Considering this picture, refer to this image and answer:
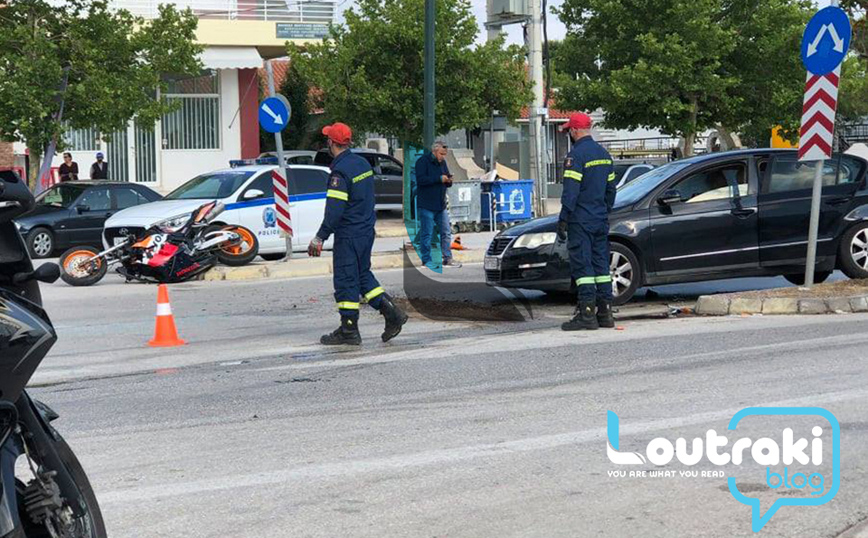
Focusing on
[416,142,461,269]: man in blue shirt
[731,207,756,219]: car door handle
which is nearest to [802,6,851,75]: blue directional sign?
[731,207,756,219]: car door handle

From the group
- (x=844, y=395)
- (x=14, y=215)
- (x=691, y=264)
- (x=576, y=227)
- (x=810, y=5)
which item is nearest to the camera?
(x=14, y=215)

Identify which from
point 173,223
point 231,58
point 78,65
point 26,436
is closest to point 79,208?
point 78,65

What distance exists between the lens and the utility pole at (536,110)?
31.5 metres

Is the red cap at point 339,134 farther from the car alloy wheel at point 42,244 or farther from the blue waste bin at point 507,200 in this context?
the blue waste bin at point 507,200

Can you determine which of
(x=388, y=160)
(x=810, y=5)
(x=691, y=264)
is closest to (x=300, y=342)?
(x=691, y=264)

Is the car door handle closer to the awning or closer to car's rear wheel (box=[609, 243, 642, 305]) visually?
car's rear wheel (box=[609, 243, 642, 305])

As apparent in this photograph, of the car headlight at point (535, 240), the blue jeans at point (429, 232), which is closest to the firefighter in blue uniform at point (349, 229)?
the car headlight at point (535, 240)

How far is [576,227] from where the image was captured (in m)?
11.8

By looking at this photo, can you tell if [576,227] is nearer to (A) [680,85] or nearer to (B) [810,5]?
(A) [680,85]

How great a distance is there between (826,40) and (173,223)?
372 inches

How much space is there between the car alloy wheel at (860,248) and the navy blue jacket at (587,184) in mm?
3989

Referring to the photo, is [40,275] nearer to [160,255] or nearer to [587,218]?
Answer: [587,218]

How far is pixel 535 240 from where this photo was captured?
13812 millimetres

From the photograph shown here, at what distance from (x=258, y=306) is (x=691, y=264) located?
4974mm
